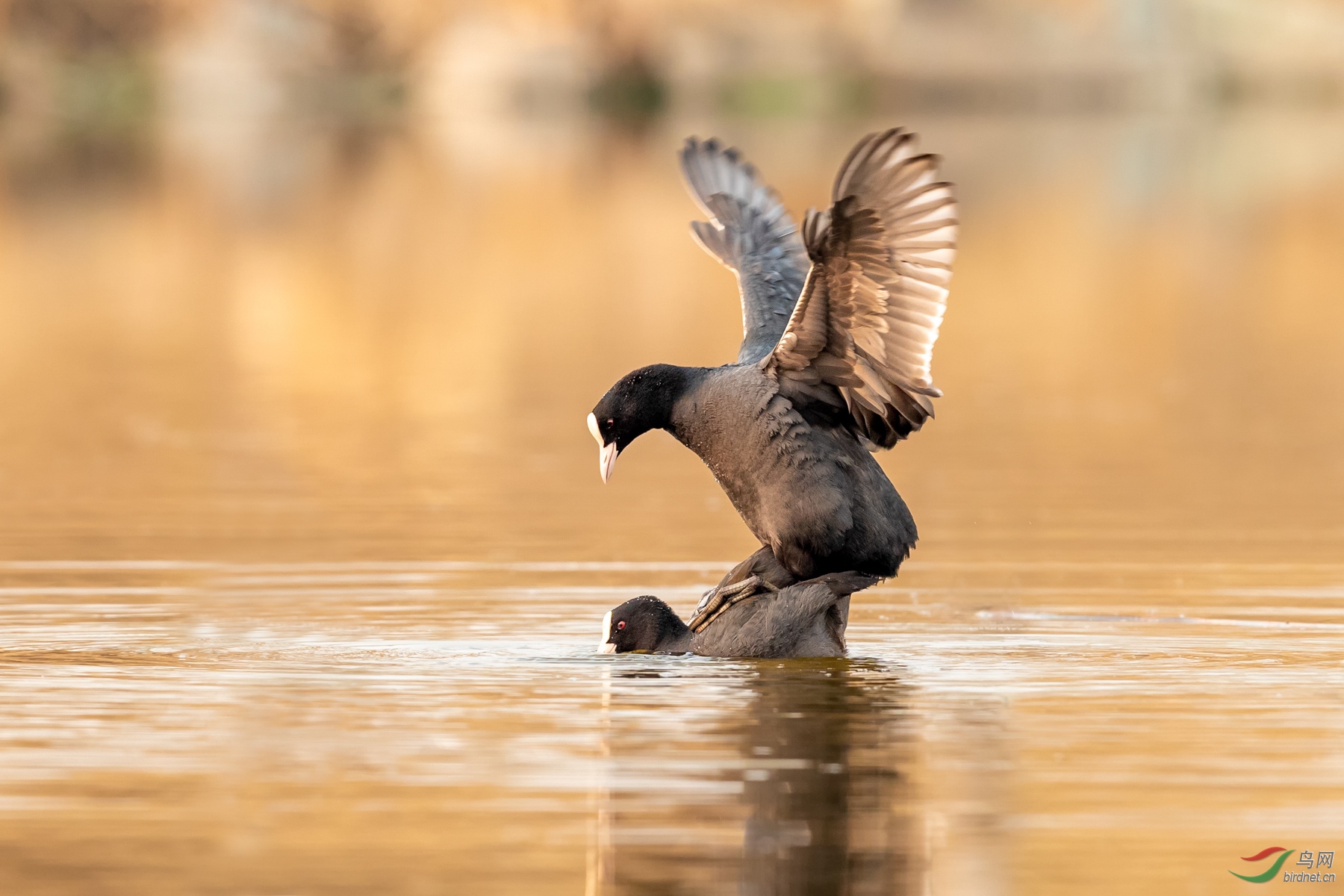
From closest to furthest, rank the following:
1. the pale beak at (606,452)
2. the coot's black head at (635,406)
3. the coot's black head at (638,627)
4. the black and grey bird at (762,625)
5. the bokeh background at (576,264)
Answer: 1. the black and grey bird at (762,625)
2. the coot's black head at (638,627)
3. the coot's black head at (635,406)
4. the pale beak at (606,452)
5. the bokeh background at (576,264)

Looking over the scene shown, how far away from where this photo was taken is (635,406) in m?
10.7

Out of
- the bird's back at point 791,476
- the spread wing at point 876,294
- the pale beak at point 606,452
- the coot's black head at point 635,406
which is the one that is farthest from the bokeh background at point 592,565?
the spread wing at point 876,294

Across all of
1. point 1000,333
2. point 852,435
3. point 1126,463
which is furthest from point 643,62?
point 852,435

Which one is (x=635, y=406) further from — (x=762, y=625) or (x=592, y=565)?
(x=592, y=565)

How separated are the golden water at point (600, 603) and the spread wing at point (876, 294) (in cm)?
103

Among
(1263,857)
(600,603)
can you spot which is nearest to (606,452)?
(600,603)

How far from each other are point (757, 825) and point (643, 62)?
63528 millimetres

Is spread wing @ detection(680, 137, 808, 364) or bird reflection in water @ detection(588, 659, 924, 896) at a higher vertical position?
spread wing @ detection(680, 137, 808, 364)

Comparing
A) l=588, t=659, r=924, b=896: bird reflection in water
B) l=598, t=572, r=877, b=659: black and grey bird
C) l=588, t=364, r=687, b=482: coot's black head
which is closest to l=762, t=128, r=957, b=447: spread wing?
l=588, t=364, r=687, b=482: coot's black head

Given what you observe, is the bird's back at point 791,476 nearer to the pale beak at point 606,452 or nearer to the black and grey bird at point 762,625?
the black and grey bird at point 762,625

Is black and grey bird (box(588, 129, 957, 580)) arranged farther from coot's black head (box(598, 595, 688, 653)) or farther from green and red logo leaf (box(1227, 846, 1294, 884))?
green and red logo leaf (box(1227, 846, 1294, 884))

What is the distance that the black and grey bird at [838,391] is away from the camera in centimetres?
1027

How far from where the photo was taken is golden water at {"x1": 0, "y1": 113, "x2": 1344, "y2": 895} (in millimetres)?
7445

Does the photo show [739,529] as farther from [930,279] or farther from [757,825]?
[757,825]
